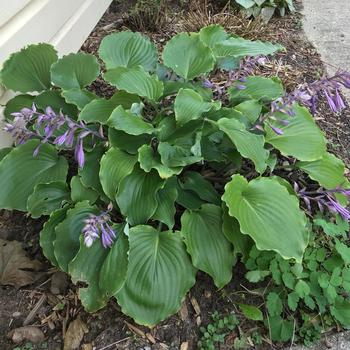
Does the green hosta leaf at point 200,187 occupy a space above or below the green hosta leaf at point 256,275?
above

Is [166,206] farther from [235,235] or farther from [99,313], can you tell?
[99,313]

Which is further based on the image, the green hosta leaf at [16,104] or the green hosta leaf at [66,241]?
the green hosta leaf at [16,104]

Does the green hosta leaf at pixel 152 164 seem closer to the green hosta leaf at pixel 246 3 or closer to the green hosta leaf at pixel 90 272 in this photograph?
the green hosta leaf at pixel 90 272

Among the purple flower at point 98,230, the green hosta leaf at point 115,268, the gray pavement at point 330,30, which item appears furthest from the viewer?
the gray pavement at point 330,30

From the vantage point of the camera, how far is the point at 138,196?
2166 mm

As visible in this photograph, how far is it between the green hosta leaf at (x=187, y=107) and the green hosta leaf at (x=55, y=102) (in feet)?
2.29

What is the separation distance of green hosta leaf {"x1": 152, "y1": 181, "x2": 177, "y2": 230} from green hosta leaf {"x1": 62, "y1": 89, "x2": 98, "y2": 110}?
2.14 feet

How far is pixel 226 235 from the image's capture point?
2.12 metres

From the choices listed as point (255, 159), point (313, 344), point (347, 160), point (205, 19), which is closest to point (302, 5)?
point (205, 19)

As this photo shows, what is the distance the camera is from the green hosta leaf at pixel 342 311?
6.88ft

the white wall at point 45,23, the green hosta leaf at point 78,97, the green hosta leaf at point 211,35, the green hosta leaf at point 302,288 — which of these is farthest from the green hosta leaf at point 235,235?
the white wall at point 45,23

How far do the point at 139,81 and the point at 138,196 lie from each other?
1.99 feet

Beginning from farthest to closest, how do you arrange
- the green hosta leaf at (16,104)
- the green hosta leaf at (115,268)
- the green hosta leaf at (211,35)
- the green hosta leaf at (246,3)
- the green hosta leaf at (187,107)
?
1. the green hosta leaf at (246,3)
2. the green hosta leaf at (211,35)
3. the green hosta leaf at (16,104)
4. the green hosta leaf at (187,107)
5. the green hosta leaf at (115,268)

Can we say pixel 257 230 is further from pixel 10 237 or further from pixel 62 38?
pixel 62 38
